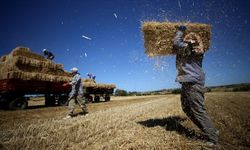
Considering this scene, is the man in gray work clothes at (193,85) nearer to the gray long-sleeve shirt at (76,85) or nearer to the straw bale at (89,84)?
the gray long-sleeve shirt at (76,85)

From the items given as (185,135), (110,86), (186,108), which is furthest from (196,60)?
(110,86)

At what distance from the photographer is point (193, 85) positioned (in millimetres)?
5062

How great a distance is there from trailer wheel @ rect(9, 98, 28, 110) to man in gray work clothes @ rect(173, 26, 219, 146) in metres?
12.6

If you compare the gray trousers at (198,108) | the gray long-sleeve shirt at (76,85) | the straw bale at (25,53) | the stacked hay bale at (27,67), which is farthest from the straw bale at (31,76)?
the gray trousers at (198,108)

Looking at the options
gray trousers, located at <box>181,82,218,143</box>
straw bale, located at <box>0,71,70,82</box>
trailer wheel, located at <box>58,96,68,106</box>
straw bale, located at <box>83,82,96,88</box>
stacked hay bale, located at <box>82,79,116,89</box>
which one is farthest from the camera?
stacked hay bale, located at <box>82,79,116,89</box>

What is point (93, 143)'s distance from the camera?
→ 4.97 m

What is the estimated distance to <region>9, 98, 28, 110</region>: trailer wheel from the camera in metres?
14.4

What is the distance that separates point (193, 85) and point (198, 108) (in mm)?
533

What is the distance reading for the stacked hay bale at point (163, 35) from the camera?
286 inches

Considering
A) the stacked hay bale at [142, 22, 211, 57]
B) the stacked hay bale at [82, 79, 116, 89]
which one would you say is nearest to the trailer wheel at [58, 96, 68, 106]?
the stacked hay bale at [82, 79, 116, 89]

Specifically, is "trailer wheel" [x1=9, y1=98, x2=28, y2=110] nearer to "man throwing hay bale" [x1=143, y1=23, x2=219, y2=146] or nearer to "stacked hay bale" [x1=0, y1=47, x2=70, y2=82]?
"stacked hay bale" [x1=0, y1=47, x2=70, y2=82]

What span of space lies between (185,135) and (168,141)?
76 centimetres

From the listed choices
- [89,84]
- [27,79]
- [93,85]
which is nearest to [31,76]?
[27,79]

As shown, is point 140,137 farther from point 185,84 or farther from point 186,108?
point 185,84
